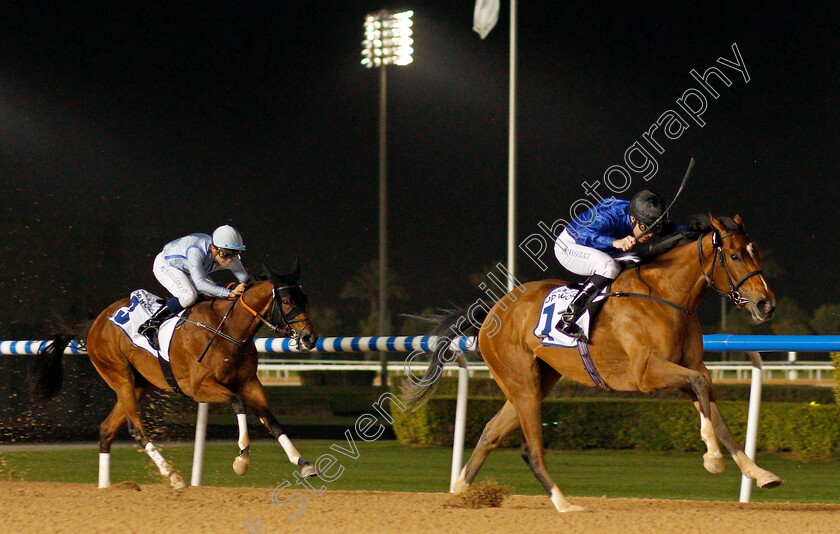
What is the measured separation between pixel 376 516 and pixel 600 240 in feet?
5.53

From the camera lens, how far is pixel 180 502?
14.4 feet

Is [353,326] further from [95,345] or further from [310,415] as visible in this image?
[95,345]

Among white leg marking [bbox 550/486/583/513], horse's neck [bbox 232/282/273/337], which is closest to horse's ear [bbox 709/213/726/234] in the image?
white leg marking [bbox 550/486/583/513]

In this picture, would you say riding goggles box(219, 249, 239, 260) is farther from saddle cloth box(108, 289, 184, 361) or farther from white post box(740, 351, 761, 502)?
white post box(740, 351, 761, 502)

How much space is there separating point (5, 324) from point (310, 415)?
16.0 ft

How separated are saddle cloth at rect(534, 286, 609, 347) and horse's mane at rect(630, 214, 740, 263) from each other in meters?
0.26

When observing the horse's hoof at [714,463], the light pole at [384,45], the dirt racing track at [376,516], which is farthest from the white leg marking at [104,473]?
the light pole at [384,45]

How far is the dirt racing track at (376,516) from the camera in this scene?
3590 millimetres

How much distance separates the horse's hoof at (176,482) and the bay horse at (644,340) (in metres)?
1.45

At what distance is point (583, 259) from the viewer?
15.7 feet

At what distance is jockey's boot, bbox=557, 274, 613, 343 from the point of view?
4473 mm

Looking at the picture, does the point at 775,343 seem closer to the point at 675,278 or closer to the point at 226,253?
the point at 675,278

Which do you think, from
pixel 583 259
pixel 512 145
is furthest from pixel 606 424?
pixel 583 259

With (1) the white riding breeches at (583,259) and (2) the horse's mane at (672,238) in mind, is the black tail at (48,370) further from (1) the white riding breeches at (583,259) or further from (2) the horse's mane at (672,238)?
(2) the horse's mane at (672,238)
